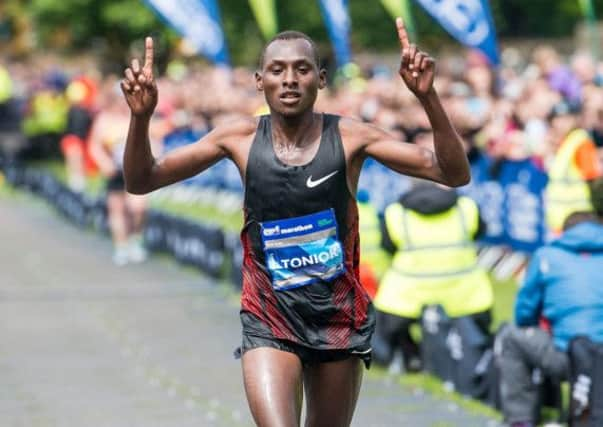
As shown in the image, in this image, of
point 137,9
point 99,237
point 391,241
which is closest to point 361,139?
point 391,241

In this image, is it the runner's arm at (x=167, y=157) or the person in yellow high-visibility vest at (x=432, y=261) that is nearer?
the runner's arm at (x=167, y=157)

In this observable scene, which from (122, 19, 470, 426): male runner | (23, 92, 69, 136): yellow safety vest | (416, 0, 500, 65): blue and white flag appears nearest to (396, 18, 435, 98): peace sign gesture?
(122, 19, 470, 426): male runner

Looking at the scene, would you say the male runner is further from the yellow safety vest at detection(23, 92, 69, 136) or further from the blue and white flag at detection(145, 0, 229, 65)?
the yellow safety vest at detection(23, 92, 69, 136)

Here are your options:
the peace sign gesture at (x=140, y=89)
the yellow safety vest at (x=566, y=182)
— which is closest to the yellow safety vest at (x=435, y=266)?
the yellow safety vest at (x=566, y=182)

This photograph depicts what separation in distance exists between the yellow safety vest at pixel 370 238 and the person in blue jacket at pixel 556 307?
333 cm

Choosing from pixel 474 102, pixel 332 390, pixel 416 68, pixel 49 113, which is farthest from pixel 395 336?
pixel 49 113

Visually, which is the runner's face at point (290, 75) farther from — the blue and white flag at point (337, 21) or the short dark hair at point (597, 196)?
the blue and white flag at point (337, 21)

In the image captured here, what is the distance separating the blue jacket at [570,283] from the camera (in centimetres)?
898

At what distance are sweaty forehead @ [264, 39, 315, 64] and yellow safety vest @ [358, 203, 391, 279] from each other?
6452 mm

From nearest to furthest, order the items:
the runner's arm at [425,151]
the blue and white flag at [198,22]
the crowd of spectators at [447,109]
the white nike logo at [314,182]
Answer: the runner's arm at [425,151]
the white nike logo at [314,182]
the crowd of spectators at [447,109]
the blue and white flag at [198,22]

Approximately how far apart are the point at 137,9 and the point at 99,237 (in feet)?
57.3

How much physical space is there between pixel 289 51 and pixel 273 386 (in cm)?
128

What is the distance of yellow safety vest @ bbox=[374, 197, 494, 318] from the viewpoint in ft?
36.7

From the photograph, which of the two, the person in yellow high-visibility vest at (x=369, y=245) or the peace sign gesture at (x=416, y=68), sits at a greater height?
the peace sign gesture at (x=416, y=68)
